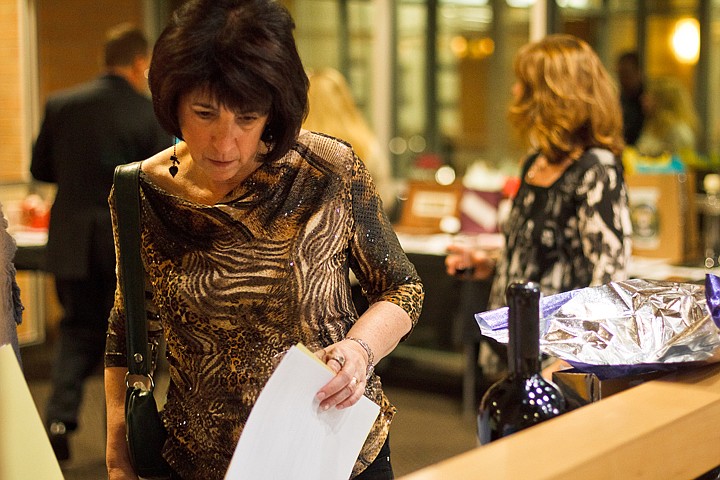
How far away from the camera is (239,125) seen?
1.35 metres

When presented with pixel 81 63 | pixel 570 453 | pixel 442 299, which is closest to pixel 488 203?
pixel 442 299

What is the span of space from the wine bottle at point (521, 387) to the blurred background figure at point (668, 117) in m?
4.81

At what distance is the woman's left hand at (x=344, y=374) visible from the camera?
46.0 inches

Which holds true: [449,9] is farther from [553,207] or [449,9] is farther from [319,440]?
[319,440]

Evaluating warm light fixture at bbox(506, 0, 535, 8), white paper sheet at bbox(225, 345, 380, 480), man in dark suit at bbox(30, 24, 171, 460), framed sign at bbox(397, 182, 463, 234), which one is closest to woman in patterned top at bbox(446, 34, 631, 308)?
white paper sheet at bbox(225, 345, 380, 480)

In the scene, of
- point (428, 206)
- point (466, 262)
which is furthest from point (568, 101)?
point (428, 206)

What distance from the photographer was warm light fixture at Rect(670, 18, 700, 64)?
5688 mm

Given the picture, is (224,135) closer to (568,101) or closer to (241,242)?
(241,242)

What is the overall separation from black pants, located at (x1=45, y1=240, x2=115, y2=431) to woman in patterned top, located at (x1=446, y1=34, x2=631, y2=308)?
7.15ft

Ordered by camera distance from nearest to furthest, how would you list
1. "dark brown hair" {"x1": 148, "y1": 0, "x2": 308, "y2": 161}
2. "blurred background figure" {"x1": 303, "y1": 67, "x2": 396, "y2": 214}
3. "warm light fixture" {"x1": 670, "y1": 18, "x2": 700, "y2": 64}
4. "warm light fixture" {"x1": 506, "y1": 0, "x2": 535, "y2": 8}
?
"dark brown hair" {"x1": 148, "y1": 0, "x2": 308, "y2": 161}
"blurred background figure" {"x1": 303, "y1": 67, "x2": 396, "y2": 214}
"warm light fixture" {"x1": 670, "y1": 18, "x2": 700, "y2": 64}
"warm light fixture" {"x1": 506, "y1": 0, "x2": 535, "y2": 8}

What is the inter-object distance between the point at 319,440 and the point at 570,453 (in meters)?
0.34

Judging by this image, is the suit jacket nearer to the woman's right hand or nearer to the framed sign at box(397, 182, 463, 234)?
the framed sign at box(397, 182, 463, 234)

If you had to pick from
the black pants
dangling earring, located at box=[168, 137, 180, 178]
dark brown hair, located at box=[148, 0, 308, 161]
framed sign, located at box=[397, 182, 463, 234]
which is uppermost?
dark brown hair, located at box=[148, 0, 308, 161]

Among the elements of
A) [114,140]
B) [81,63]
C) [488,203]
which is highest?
[81,63]
